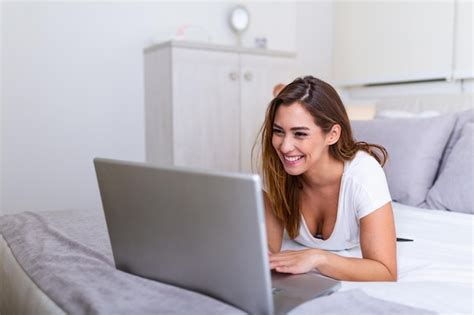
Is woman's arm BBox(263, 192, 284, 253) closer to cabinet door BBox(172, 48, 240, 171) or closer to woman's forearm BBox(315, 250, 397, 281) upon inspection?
woman's forearm BBox(315, 250, 397, 281)

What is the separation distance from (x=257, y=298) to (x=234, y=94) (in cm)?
241

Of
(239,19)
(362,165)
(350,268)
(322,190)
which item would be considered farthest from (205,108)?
(350,268)

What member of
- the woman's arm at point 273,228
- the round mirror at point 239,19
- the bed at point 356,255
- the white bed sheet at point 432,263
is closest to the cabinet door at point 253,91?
the round mirror at point 239,19

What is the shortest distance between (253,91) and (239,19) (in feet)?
1.75

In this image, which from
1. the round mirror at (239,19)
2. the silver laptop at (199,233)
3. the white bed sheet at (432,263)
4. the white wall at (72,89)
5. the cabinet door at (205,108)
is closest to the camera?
the silver laptop at (199,233)

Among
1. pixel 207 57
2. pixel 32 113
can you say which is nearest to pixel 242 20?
pixel 207 57

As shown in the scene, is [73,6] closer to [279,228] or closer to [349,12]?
[349,12]

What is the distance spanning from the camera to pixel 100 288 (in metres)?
0.97

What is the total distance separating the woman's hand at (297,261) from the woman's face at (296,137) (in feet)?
0.81

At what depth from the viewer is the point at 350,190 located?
1334 millimetres

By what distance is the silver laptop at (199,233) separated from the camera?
31.0 inches

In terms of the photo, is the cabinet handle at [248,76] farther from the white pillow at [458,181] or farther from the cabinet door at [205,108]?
the white pillow at [458,181]

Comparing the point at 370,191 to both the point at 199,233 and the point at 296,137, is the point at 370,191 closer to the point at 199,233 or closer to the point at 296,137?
the point at 296,137

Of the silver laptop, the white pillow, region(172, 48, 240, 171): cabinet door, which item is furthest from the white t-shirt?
region(172, 48, 240, 171): cabinet door
